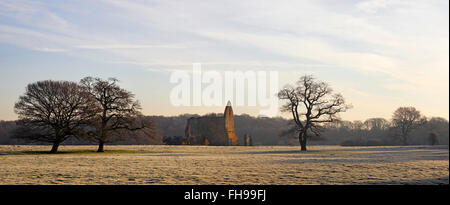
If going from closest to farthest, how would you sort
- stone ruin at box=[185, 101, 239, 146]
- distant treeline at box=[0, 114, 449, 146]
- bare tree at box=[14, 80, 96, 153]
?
bare tree at box=[14, 80, 96, 153] < distant treeline at box=[0, 114, 449, 146] < stone ruin at box=[185, 101, 239, 146]

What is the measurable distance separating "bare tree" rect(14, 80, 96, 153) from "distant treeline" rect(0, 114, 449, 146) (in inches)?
246

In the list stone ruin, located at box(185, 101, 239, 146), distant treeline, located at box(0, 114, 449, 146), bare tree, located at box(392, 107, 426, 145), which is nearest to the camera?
distant treeline, located at box(0, 114, 449, 146)

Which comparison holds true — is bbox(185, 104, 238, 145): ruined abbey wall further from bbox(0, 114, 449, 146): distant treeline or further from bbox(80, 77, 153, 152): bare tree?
bbox(80, 77, 153, 152): bare tree

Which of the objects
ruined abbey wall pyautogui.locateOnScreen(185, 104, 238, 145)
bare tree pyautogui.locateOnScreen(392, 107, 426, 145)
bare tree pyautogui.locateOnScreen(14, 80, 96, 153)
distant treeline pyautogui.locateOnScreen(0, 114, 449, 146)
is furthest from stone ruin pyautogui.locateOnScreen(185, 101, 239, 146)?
bare tree pyautogui.locateOnScreen(14, 80, 96, 153)

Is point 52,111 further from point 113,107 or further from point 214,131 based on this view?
point 214,131

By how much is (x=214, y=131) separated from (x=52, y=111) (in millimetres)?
50674

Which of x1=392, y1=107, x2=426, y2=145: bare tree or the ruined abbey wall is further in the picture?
the ruined abbey wall

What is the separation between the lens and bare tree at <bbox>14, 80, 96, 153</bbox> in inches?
1442

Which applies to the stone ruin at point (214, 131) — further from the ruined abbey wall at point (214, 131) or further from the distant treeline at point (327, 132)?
the distant treeline at point (327, 132)

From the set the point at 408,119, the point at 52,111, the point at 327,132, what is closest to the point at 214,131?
the point at 327,132

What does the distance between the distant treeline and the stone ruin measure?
7762mm
